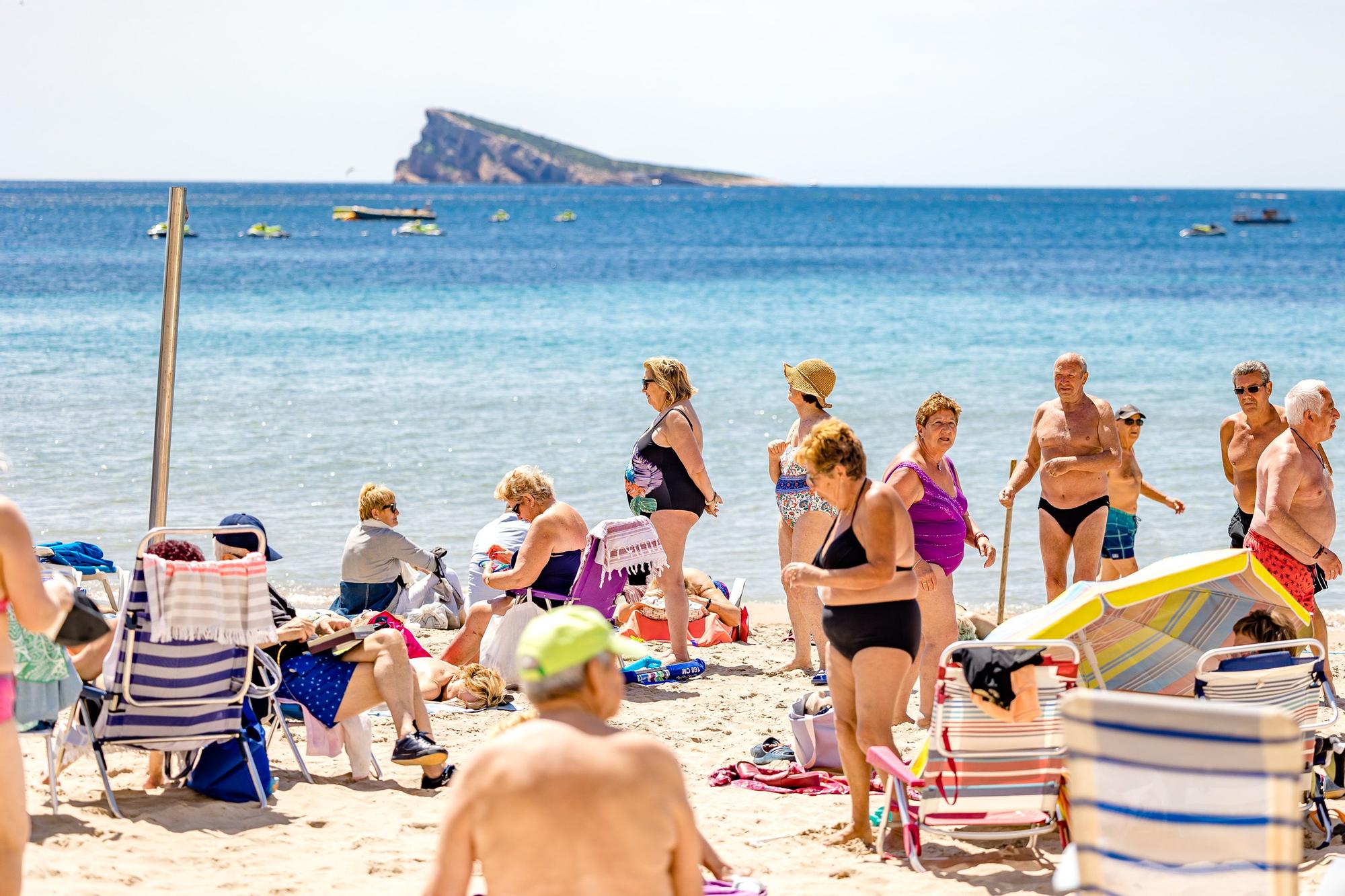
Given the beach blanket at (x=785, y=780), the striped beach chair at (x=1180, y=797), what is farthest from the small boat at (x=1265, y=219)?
the striped beach chair at (x=1180, y=797)

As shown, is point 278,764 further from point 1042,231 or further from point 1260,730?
point 1042,231

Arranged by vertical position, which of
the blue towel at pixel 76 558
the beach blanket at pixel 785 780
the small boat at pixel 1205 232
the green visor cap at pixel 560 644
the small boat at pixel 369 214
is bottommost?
the beach blanket at pixel 785 780

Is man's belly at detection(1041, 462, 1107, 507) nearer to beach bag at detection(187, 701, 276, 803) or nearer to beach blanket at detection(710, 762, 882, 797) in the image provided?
beach blanket at detection(710, 762, 882, 797)

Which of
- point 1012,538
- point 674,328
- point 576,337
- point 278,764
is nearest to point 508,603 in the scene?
point 278,764

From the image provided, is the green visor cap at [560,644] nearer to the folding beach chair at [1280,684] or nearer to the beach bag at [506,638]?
the folding beach chair at [1280,684]

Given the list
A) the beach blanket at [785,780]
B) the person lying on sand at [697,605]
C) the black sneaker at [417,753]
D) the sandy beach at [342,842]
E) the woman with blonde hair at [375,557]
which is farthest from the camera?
the person lying on sand at [697,605]

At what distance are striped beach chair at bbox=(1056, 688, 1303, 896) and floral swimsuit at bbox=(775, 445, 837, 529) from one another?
3.71m

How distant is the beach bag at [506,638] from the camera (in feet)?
21.2

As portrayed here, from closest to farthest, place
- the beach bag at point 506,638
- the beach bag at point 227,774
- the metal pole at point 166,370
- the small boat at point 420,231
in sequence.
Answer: the beach bag at point 227,774
the metal pole at point 166,370
the beach bag at point 506,638
the small boat at point 420,231

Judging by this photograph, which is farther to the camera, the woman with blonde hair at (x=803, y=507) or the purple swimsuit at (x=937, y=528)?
the woman with blonde hair at (x=803, y=507)

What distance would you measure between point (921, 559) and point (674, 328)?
73.1ft

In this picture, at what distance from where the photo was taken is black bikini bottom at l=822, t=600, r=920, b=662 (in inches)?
167

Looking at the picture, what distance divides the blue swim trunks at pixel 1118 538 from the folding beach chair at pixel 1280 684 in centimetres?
314

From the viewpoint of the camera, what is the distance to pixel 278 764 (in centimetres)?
532
